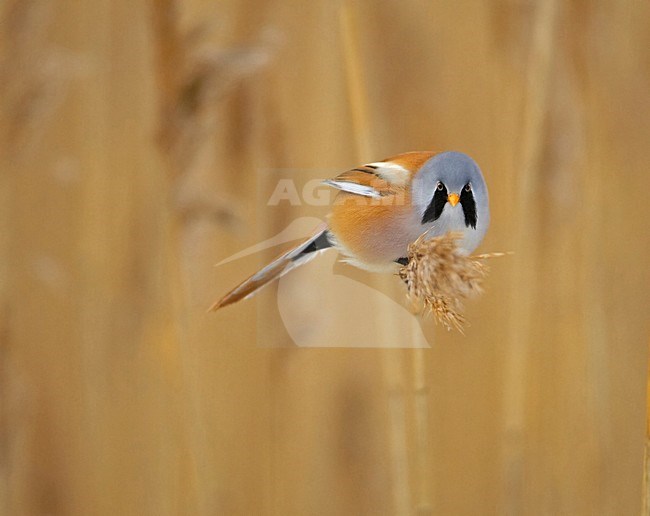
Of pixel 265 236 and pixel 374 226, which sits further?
pixel 265 236

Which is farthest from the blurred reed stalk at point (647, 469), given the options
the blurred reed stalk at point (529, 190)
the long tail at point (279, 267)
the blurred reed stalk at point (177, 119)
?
the blurred reed stalk at point (177, 119)

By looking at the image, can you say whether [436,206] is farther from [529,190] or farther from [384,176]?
[529,190]

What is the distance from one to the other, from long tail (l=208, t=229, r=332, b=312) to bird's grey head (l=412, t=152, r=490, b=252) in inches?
4.5

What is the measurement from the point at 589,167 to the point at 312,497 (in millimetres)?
471

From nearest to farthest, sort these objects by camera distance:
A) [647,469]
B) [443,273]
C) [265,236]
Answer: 1. [443,273]
2. [647,469]
3. [265,236]

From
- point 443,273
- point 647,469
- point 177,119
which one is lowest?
point 647,469

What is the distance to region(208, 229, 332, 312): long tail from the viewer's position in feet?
1.94

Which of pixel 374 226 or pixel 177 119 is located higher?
pixel 177 119

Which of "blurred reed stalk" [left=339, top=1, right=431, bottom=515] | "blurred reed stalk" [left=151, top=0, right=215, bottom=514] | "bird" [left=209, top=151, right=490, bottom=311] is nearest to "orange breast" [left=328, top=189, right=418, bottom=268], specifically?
"bird" [left=209, top=151, right=490, bottom=311]

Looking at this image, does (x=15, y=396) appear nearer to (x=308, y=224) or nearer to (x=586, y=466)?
(x=308, y=224)

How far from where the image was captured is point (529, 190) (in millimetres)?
716

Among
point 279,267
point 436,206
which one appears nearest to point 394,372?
point 279,267

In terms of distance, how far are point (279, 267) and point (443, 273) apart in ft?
0.75

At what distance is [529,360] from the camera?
74 centimetres
